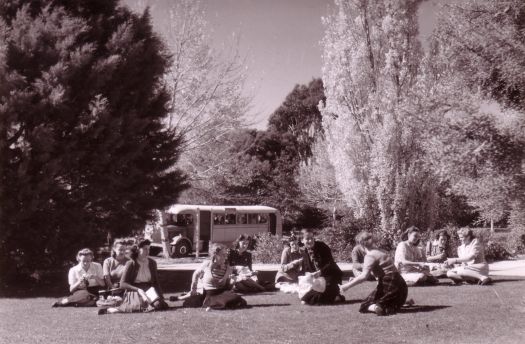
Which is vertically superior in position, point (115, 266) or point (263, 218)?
Answer: point (263, 218)

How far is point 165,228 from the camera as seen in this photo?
24.2 m

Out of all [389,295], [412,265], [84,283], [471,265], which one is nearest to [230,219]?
[412,265]

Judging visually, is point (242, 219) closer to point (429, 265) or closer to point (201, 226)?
point (201, 226)

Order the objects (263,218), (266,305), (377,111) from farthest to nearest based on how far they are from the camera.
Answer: (263,218) → (377,111) → (266,305)

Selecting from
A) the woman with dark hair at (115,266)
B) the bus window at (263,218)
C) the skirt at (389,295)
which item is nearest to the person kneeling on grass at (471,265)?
the skirt at (389,295)

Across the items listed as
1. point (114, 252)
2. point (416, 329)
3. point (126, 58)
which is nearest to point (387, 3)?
point (126, 58)

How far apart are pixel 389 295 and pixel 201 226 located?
18501 mm

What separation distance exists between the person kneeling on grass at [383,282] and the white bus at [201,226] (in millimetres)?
15567

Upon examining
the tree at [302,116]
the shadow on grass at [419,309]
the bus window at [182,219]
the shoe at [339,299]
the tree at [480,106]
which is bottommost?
the shoe at [339,299]

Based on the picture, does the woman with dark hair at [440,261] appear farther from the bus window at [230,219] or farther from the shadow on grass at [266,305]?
the bus window at [230,219]

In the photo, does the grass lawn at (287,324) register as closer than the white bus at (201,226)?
Yes

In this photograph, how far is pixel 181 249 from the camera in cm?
2512

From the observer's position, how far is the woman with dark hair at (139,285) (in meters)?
9.71

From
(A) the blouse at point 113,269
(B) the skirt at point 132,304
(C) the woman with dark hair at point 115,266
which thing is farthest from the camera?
(A) the blouse at point 113,269
